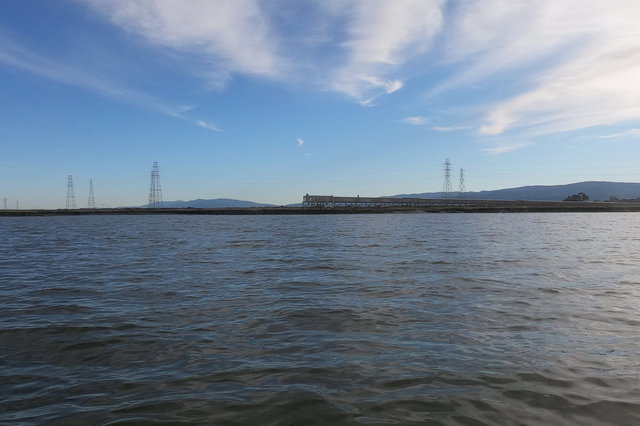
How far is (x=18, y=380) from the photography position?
5488 millimetres

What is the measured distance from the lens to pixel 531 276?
13586 mm

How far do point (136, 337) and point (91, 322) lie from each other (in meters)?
1.68

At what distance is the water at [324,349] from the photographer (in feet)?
15.3

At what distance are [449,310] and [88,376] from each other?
7.08m

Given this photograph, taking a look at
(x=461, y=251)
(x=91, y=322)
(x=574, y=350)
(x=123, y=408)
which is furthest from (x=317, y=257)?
(x=123, y=408)

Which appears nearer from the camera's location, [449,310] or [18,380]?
[18,380]

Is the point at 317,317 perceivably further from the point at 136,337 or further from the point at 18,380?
the point at 18,380

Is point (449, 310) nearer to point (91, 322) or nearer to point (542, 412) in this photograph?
point (542, 412)

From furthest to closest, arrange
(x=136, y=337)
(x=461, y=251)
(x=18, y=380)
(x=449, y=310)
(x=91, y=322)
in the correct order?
(x=461, y=251), (x=449, y=310), (x=91, y=322), (x=136, y=337), (x=18, y=380)

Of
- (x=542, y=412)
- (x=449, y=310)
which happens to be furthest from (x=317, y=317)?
(x=542, y=412)

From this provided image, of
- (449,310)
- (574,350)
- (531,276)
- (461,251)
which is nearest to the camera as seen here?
(574,350)

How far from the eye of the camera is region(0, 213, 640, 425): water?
4648 millimetres

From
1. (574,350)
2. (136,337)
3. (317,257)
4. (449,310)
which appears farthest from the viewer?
(317,257)

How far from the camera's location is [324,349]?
6695 millimetres
